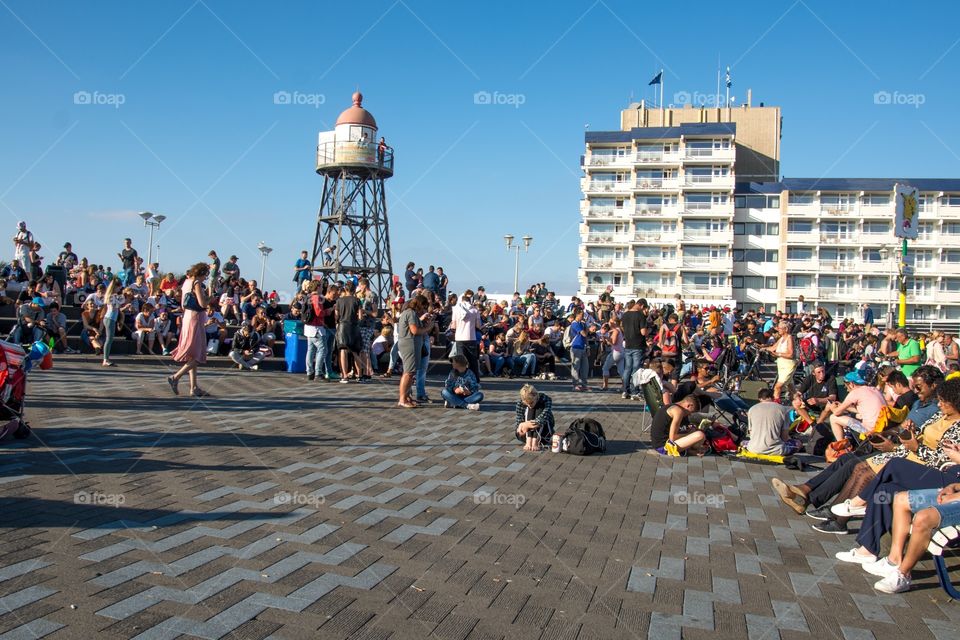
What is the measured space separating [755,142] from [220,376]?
75044 mm

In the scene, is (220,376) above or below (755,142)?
below

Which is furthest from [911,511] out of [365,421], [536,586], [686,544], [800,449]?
[365,421]

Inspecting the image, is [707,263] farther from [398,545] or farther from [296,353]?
[398,545]

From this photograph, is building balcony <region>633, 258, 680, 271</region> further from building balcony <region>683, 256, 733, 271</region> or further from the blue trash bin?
the blue trash bin

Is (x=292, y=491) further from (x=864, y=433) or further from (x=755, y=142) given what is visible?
(x=755, y=142)

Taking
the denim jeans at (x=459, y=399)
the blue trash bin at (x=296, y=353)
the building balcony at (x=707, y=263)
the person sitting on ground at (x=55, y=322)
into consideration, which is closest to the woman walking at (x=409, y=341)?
the denim jeans at (x=459, y=399)

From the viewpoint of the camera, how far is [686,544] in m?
5.72

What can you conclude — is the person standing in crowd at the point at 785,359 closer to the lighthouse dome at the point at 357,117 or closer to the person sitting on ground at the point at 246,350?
the person sitting on ground at the point at 246,350

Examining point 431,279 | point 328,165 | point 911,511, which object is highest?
point 328,165

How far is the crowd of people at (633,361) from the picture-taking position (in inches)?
227

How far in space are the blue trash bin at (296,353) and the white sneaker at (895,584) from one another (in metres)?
13.6

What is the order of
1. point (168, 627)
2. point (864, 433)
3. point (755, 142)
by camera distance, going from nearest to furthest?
point (168, 627) → point (864, 433) → point (755, 142)

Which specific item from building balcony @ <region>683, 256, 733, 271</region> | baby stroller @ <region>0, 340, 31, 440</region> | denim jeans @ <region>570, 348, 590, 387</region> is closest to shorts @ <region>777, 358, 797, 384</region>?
denim jeans @ <region>570, 348, 590, 387</region>

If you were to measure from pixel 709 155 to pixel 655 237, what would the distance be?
29.8ft
